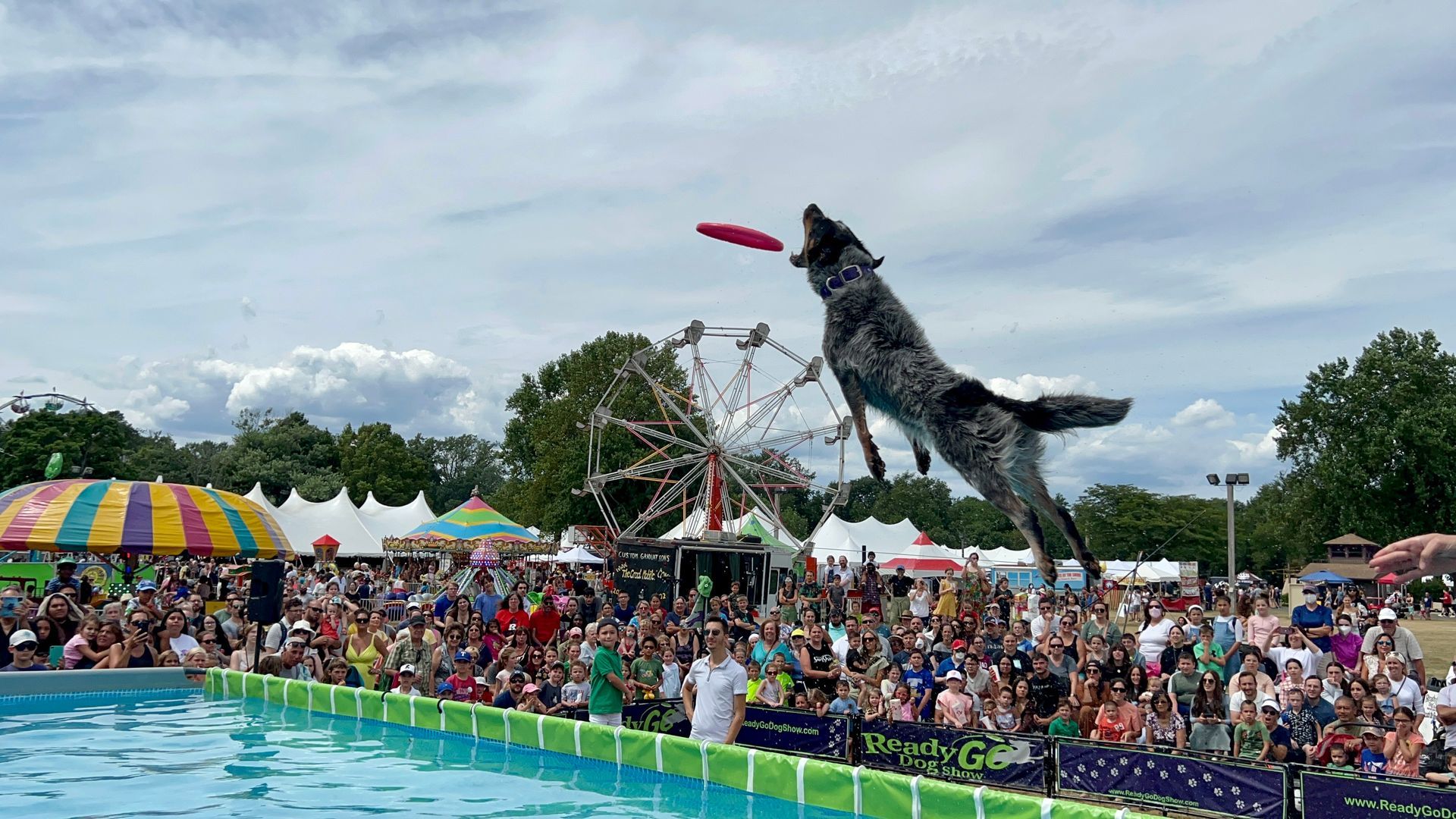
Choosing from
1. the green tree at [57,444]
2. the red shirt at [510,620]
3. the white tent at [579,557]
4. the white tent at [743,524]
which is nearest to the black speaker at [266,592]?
the red shirt at [510,620]

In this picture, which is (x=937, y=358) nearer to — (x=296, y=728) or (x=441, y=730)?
(x=441, y=730)

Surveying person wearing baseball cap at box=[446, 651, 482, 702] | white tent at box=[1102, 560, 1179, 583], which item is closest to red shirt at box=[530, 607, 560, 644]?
person wearing baseball cap at box=[446, 651, 482, 702]

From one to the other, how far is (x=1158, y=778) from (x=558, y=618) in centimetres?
895

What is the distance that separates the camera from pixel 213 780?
8.55 meters

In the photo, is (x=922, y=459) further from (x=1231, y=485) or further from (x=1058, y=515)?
(x=1231, y=485)

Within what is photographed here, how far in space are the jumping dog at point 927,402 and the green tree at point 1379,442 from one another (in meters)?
33.8

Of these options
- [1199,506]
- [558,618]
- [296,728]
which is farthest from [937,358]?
[1199,506]

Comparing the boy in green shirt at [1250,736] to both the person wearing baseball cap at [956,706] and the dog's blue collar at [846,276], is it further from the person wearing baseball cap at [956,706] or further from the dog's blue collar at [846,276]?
the dog's blue collar at [846,276]

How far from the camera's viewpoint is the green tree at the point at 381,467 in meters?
70.5

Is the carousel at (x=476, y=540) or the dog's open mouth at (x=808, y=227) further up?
the dog's open mouth at (x=808, y=227)

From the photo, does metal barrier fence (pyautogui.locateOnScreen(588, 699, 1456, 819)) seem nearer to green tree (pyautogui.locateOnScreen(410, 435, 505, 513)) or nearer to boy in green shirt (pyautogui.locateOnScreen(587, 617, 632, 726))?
boy in green shirt (pyautogui.locateOnScreen(587, 617, 632, 726))

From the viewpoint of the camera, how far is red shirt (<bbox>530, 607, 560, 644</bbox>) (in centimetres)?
1412

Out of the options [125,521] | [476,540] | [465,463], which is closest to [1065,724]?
[125,521]

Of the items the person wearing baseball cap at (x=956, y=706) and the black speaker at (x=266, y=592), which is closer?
the person wearing baseball cap at (x=956, y=706)
